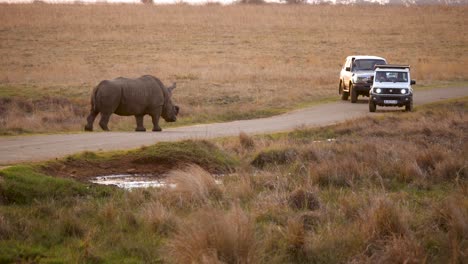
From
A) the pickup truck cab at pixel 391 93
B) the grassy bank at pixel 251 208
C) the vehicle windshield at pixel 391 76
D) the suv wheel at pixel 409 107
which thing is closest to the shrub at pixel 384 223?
the grassy bank at pixel 251 208

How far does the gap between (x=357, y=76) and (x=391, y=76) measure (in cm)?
374

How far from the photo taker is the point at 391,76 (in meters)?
32.3

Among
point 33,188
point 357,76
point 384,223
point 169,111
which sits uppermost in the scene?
point 384,223

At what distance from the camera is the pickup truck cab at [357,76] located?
36.0 meters

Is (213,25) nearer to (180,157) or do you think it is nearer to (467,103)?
(467,103)

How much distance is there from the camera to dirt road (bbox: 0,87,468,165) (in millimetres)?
17859

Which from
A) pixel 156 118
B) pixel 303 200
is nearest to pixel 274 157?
pixel 303 200

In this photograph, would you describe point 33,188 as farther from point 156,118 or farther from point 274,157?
point 156,118

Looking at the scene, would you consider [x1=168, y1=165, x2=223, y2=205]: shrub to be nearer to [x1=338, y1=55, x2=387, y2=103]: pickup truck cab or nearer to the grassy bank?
the grassy bank

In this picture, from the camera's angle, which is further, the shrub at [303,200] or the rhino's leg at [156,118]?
the rhino's leg at [156,118]

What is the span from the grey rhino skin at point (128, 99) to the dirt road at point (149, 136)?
38.3 inches

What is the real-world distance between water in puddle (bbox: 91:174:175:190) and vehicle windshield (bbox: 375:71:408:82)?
17.5 metres

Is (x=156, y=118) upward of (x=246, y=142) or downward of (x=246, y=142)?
downward

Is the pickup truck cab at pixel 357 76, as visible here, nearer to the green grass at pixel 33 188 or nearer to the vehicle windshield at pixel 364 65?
the vehicle windshield at pixel 364 65
